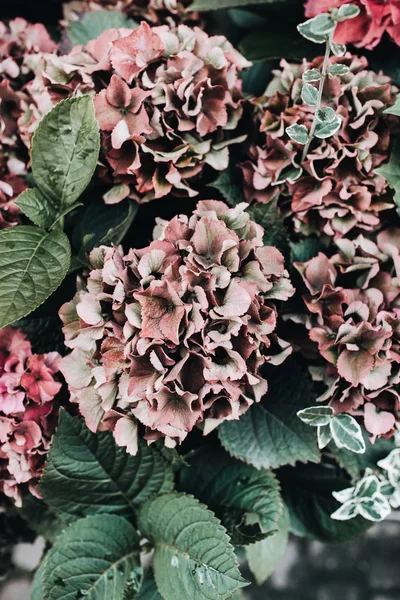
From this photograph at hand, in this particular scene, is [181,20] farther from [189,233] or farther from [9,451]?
[9,451]

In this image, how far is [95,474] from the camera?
0.62 m

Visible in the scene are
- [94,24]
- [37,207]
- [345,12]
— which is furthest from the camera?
[94,24]

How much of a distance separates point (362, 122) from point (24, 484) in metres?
0.46

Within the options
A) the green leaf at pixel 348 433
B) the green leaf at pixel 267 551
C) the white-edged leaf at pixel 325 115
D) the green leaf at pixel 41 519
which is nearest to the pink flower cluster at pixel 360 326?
the green leaf at pixel 348 433

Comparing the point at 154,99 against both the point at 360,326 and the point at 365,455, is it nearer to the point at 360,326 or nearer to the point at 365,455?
the point at 360,326

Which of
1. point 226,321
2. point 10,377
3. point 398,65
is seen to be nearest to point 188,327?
point 226,321

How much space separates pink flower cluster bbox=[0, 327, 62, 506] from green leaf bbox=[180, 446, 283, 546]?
16 centimetres

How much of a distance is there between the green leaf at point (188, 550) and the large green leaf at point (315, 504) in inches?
7.8

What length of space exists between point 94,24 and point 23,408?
41cm

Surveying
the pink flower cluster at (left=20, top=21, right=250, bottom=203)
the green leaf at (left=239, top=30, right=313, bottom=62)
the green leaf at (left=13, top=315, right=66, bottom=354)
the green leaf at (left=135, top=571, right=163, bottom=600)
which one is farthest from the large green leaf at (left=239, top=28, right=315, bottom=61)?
the green leaf at (left=135, top=571, right=163, bottom=600)

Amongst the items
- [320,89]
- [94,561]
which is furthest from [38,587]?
[320,89]

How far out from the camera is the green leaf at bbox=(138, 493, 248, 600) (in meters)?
0.53

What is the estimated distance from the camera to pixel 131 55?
1.77ft

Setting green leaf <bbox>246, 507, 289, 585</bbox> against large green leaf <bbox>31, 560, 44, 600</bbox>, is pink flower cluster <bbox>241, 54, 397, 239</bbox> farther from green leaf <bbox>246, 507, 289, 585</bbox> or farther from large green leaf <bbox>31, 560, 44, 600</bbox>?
large green leaf <bbox>31, 560, 44, 600</bbox>
